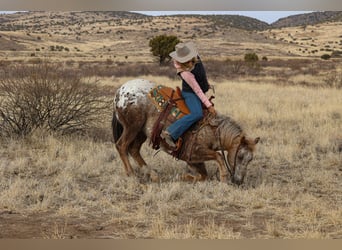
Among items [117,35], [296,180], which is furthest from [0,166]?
[117,35]

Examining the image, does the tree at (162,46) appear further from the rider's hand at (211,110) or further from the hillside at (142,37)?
the rider's hand at (211,110)

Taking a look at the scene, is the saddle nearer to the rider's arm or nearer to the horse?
the horse

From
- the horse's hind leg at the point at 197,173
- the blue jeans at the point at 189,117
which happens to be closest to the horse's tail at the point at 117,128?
the blue jeans at the point at 189,117

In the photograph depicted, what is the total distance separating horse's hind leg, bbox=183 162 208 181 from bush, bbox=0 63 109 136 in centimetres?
354

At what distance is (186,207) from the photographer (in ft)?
17.3

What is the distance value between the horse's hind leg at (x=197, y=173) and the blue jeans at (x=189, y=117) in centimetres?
58

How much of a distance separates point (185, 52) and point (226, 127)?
43.5 inches

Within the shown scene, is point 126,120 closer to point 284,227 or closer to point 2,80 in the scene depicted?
point 284,227

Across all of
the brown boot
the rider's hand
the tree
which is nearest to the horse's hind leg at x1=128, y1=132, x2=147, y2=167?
the brown boot

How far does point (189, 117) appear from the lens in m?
6.00

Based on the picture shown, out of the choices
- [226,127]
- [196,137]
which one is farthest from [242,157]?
[196,137]

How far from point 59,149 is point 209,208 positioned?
3.62m

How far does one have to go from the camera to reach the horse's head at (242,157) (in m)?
5.94

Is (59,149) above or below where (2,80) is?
below
